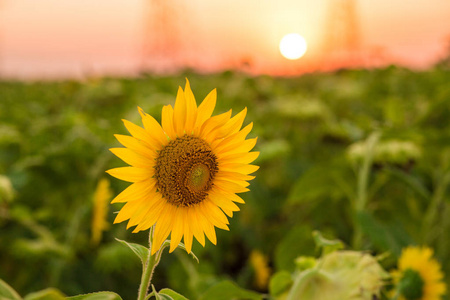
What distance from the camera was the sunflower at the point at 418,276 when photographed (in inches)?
49.3

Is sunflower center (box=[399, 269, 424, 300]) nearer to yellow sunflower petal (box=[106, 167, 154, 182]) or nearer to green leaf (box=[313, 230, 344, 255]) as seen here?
green leaf (box=[313, 230, 344, 255])

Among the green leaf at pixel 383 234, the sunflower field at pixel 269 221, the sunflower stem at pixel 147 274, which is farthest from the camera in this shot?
the green leaf at pixel 383 234

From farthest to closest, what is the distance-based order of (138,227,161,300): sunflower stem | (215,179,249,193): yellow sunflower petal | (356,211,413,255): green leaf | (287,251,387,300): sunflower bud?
(356,211,413,255): green leaf → (287,251,387,300): sunflower bud → (215,179,249,193): yellow sunflower petal → (138,227,161,300): sunflower stem

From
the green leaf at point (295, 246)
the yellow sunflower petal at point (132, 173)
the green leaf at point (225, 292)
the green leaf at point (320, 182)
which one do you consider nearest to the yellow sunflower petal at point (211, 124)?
the yellow sunflower petal at point (132, 173)

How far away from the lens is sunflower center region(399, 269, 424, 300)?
4.03 feet

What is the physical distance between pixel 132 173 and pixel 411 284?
2.86 feet

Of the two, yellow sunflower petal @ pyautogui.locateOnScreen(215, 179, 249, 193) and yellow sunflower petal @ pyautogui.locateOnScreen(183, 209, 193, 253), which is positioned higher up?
yellow sunflower petal @ pyautogui.locateOnScreen(215, 179, 249, 193)

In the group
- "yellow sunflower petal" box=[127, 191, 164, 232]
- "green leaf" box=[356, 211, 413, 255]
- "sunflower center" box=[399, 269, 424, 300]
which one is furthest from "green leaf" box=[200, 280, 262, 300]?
"green leaf" box=[356, 211, 413, 255]

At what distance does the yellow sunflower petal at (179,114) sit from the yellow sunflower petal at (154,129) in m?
0.03

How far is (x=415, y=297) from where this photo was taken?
128cm

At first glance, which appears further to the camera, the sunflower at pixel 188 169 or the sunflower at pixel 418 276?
the sunflower at pixel 418 276

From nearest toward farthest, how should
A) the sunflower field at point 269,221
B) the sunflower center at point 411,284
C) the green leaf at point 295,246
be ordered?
the sunflower field at point 269,221, the sunflower center at point 411,284, the green leaf at point 295,246

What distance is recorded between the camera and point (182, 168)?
0.79m

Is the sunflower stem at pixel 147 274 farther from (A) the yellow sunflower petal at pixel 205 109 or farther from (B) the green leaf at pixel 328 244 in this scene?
(B) the green leaf at pixel 328 244
